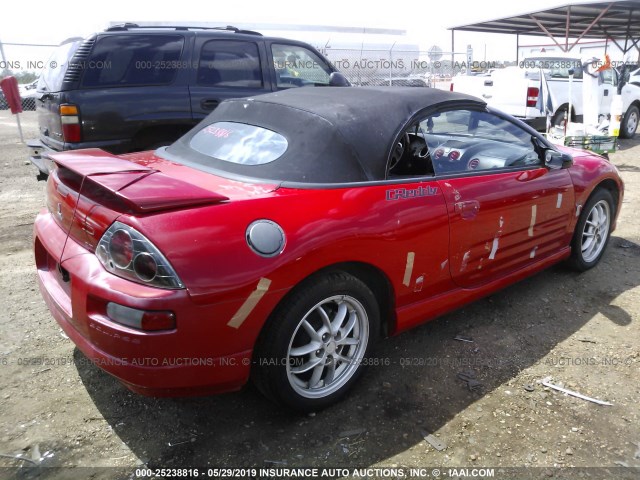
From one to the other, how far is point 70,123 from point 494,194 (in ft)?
12.7

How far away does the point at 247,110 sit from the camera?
304cm

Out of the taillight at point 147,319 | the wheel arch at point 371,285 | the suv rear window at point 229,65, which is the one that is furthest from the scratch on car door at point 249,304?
the suv rear window at point 229,65

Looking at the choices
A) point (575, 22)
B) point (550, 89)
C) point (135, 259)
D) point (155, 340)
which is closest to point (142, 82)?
point (135, 259)

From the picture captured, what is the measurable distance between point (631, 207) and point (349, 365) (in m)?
→ 5.16

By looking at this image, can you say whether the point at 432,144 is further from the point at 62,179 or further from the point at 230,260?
the point at 62,179

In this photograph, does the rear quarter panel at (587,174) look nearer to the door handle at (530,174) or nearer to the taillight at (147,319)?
the door handle at (530,174)

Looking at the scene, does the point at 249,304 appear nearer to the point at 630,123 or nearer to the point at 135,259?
the point at 135,259

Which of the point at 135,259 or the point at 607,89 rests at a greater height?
the point at 607,89

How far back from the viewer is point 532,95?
10062 mm

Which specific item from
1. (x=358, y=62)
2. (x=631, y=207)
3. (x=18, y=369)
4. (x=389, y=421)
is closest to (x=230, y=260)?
(x=389, y=421)

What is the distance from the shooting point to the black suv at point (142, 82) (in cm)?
479

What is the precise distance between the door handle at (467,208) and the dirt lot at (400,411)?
2.79 feet

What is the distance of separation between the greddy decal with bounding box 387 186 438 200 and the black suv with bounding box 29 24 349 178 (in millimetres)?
3383

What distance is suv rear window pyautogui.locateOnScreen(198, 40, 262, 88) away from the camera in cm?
550
